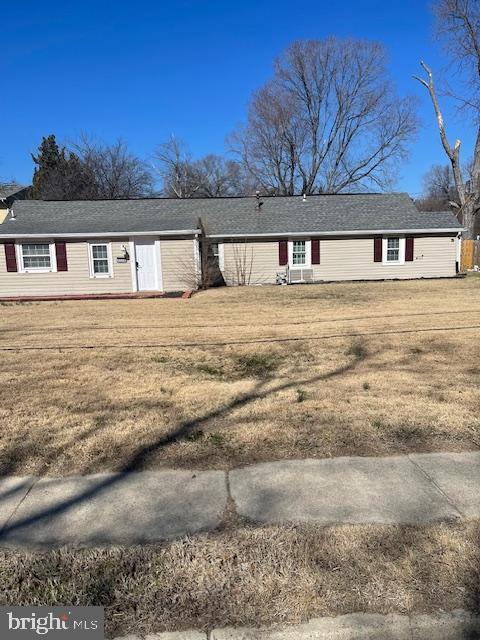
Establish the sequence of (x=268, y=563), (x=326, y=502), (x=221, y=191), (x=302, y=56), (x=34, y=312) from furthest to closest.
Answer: (x=221, y=191) < (x=302, y=56) < (x=34, y=312) < (x=326, y=502) < (x=268, y=563)

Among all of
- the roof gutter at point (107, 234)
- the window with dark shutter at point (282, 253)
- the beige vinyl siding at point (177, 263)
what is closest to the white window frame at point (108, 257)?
the roof gutter at point (107, 234)

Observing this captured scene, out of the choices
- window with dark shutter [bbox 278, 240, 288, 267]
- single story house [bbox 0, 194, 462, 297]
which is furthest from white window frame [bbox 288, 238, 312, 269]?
window with dark shutter [bbox 278, 240, 288, 267]

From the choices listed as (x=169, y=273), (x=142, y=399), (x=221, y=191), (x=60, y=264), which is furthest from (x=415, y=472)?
(x=221, y=191)

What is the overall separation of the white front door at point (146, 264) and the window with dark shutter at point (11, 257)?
4452 mm

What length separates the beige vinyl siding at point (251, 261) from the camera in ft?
67.1

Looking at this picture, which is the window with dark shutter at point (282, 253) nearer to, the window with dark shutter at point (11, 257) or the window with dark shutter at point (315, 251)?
the window with dark shutter at point (315, 251)

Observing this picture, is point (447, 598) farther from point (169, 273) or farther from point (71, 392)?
point (169, 273)

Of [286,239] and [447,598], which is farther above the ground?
[286,239]

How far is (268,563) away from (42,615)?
41.3 inches

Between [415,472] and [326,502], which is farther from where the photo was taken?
[415,472]

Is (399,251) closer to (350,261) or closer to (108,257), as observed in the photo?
(350,261)

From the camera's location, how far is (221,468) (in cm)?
338

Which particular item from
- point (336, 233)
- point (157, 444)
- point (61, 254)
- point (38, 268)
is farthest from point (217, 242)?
point (157, 444)

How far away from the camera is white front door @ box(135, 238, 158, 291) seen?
17797 mm
